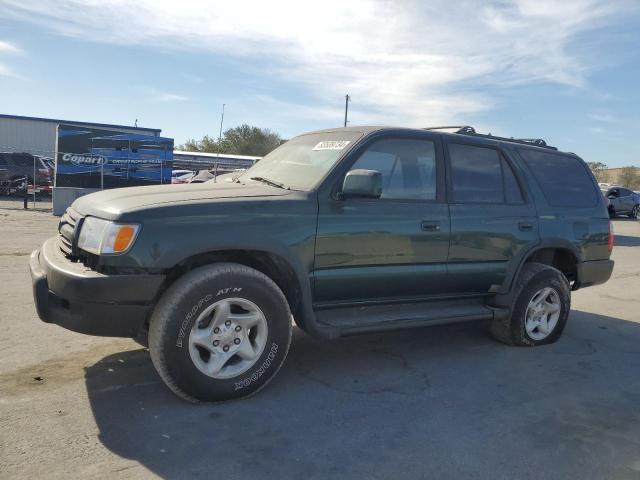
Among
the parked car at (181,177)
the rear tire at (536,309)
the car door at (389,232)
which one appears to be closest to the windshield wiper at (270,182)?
the car door at (389,232)

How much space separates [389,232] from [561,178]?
8.11 feet

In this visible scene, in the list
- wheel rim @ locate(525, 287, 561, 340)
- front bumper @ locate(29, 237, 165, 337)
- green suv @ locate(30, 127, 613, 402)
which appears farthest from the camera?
wheel rim @ locate(525, 287, 561, 340)

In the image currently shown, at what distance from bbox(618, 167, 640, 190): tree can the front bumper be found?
8208 cm

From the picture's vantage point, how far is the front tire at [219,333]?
3312 mm

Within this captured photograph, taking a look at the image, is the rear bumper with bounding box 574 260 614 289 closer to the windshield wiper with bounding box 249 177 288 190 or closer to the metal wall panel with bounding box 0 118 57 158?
the windshield wiper with bounding box 249 177 288 190

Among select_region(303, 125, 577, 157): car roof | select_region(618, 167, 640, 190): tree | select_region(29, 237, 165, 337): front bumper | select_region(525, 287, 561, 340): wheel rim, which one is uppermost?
select_region(618, 167, 640, 190): tree

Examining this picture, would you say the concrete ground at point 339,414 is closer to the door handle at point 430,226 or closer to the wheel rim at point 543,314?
the wheel rim at point 543,314

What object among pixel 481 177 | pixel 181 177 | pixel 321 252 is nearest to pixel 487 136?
pixel 481 177

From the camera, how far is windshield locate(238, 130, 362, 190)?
4.12 meters

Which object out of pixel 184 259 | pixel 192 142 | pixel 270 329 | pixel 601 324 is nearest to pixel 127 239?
pixel 184 259

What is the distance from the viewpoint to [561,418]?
3633 millimetres

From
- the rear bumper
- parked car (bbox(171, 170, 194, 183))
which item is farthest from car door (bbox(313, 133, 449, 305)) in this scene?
parked car (bbox(171, 170, 194, 183))

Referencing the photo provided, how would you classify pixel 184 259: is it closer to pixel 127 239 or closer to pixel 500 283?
pixel 127 239

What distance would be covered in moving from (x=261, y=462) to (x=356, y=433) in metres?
0.64
